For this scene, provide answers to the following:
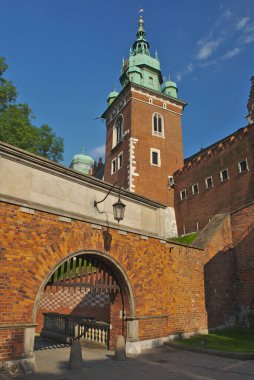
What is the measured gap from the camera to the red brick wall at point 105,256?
24.1 ft

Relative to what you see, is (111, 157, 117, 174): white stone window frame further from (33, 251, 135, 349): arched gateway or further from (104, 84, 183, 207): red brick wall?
(33, 251, 135, 349): arched gateway

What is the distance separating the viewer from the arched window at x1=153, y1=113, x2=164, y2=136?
112ft

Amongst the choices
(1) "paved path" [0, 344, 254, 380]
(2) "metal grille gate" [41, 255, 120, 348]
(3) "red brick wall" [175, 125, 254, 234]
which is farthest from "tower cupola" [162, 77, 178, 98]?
(1) "paved path" [0, 344, 254, 380]

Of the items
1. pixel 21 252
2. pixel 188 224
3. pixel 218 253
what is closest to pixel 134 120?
pixel 188 224

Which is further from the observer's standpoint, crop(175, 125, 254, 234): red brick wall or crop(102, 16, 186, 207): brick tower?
crop(102, 16, 186, 207): brick tower

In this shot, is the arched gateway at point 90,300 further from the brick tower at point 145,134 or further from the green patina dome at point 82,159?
the green patina dome at point 82,159

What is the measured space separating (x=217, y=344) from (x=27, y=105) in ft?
65.6

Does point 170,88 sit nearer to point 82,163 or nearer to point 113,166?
point 113,166

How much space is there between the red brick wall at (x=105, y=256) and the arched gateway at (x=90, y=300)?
0.23m

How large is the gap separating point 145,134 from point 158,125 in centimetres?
246

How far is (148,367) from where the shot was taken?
8.18m

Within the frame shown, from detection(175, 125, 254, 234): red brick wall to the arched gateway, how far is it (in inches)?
574

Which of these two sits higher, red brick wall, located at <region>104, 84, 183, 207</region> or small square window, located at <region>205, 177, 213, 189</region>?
red brick wall, located at <region>104, 84, 183, 207</region>

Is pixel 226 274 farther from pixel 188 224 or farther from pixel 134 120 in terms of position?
pixel 134 120
